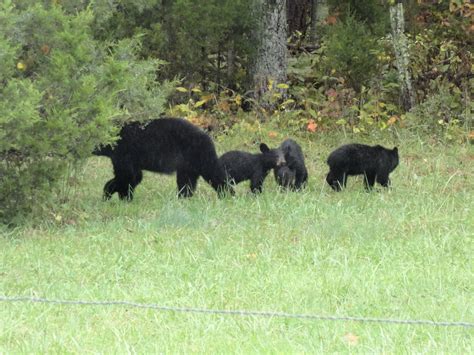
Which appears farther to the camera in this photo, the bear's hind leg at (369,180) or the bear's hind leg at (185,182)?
the bear's hind leg at (369,180)

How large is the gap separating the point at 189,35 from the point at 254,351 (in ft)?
38.1

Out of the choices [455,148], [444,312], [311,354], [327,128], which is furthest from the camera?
[327,128]

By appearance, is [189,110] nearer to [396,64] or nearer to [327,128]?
[327,128]

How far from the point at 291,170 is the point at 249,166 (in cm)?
Result: 59

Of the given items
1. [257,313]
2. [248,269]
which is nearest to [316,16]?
[248,269]

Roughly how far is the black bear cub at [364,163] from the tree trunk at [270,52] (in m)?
5.44

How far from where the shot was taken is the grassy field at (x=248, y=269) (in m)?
6.52

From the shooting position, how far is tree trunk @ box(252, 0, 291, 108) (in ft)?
58.7

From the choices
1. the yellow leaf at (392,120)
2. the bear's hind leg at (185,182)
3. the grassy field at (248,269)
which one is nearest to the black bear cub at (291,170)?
the grassy field at (248,269)

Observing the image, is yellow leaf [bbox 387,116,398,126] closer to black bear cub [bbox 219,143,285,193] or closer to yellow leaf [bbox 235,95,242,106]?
yellow leaf [bbox 235,95,242,106]

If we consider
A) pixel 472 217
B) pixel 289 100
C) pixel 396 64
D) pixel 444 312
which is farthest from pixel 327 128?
pixel 444 312

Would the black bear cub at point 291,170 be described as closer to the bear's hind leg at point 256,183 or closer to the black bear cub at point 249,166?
the black bear cub at point 249,166

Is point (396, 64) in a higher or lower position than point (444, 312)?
higher

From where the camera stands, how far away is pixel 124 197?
1216cm
